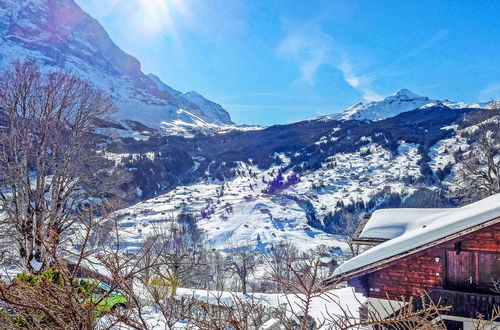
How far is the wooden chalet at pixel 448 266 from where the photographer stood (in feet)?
26.9

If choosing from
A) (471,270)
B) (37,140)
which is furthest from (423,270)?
(37,140)

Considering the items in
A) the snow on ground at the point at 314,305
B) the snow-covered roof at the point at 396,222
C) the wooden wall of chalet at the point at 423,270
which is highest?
the snow-covered roof at the point at 396,222

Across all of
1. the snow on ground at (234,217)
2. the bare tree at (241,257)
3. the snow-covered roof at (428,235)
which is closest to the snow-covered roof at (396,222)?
the snow-covered roof at (428,235)

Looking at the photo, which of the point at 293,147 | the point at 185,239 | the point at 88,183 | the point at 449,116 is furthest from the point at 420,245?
the point at 449,116

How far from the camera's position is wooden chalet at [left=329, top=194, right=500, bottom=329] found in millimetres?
8203

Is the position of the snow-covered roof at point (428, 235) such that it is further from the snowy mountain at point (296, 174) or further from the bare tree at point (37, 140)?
the snowy mountain at point (296, 174)

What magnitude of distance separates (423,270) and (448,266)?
681 mm

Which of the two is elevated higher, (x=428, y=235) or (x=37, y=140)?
(x=37, y=140)

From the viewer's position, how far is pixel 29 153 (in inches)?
456

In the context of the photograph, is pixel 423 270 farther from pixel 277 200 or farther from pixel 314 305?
pixel 277 200

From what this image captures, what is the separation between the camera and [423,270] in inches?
376

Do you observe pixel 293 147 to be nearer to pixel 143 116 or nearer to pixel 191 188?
pixel 191 188

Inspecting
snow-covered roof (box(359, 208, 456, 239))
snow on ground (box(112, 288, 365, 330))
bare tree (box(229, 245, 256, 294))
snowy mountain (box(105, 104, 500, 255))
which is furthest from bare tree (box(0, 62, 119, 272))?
bare tree (box(229, 245, 256, 294))

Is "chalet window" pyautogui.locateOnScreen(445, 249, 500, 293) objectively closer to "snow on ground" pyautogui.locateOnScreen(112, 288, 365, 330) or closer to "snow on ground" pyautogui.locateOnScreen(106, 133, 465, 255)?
"snow on ground" pyautogui.locateOnScreen(112, 288, 365, 330)
